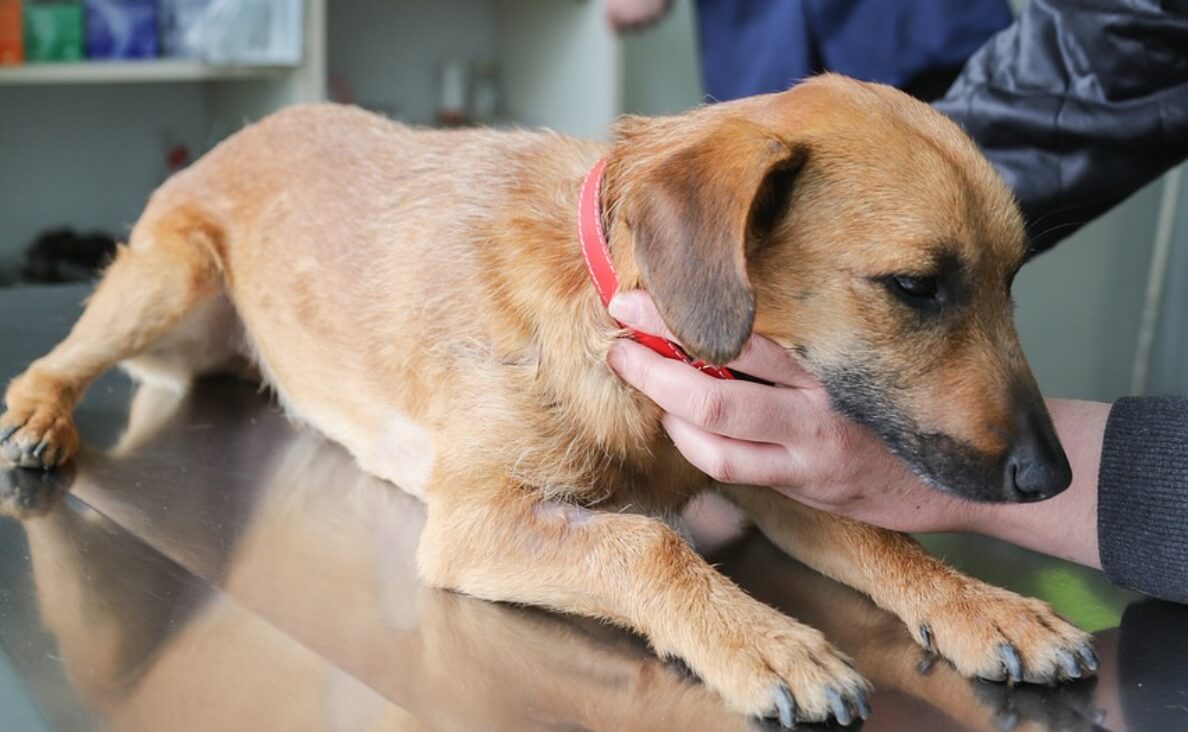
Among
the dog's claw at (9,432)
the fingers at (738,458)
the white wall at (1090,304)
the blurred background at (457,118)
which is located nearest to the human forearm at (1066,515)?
the fingers at (738,458)

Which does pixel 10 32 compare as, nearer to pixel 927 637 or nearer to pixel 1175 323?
pixel 927 637

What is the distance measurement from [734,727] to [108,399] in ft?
4.54

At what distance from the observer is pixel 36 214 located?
4543mm

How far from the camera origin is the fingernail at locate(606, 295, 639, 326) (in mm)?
1395

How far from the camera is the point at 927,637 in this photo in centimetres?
136

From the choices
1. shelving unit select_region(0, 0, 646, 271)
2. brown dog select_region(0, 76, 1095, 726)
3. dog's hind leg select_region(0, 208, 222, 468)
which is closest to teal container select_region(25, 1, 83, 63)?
shelving unit select_region(0, 0, 646, 271)

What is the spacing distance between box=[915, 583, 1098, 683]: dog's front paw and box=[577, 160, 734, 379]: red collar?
0.34m

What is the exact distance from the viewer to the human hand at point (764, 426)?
1.39 m

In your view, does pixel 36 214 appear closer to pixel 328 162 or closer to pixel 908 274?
pixel 328 162

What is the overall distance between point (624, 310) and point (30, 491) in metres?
0.86

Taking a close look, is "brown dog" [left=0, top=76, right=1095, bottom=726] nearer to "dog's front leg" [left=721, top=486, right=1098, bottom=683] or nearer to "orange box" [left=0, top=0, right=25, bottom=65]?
"dog's front leg" [left=721, top=486, right=1098, bottom=683]

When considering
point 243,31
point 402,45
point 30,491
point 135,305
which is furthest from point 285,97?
point 30,491

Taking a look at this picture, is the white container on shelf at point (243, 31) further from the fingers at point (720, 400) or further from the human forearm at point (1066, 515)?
the human forearm at point (1066, 515)

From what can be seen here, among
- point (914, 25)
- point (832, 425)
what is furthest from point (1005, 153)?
point (832, 425)
